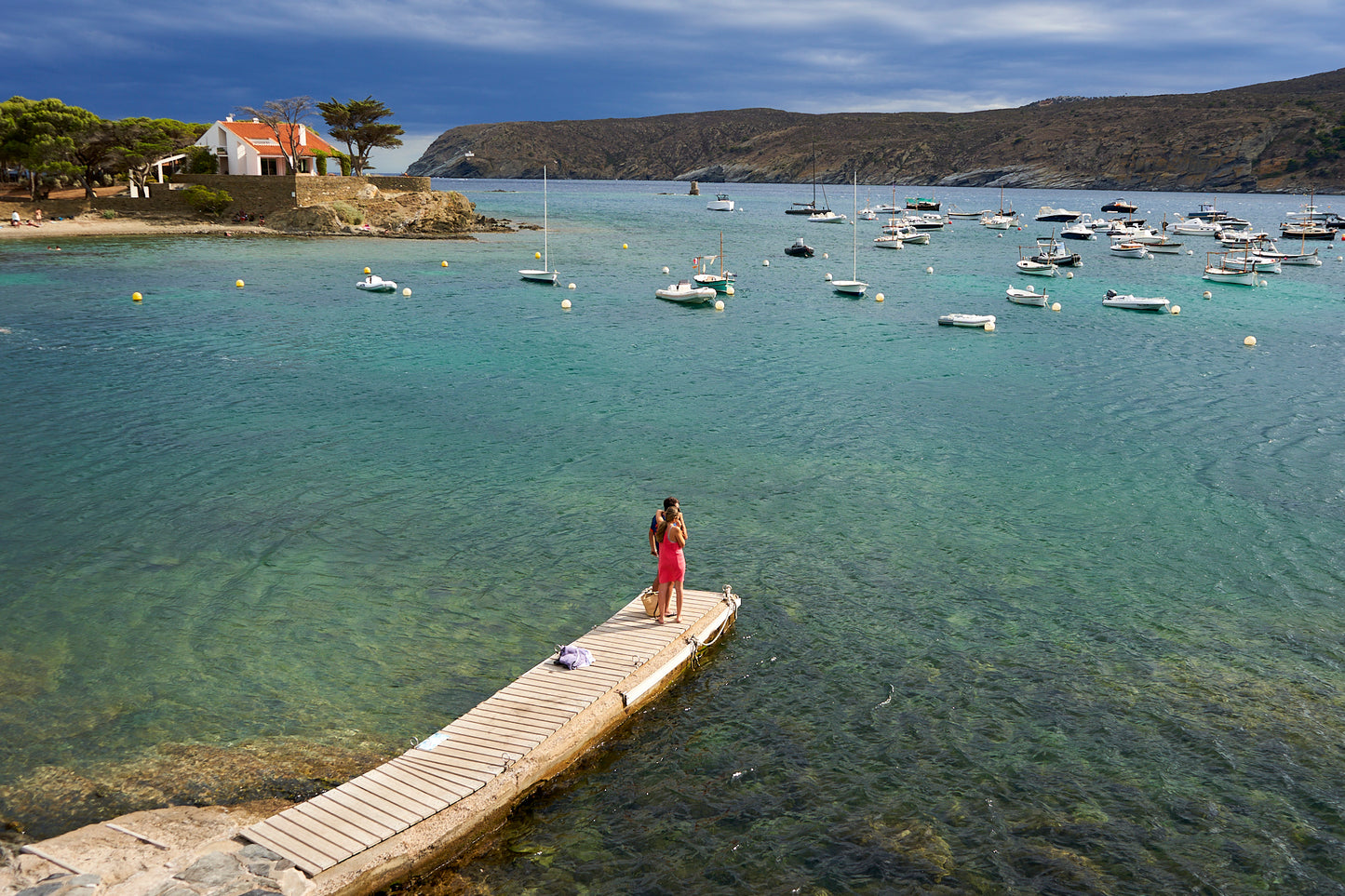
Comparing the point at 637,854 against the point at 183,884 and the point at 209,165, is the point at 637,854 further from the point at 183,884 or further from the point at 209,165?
the point at 209,165

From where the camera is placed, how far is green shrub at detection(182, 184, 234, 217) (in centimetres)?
8319

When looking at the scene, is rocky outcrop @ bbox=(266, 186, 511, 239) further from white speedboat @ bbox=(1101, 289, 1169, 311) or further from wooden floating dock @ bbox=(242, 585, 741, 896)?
wooden floating dock @ bbox=(242, 585, 741, 896)

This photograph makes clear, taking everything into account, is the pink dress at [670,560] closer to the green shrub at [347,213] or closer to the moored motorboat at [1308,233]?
the green shrub at [347,213]

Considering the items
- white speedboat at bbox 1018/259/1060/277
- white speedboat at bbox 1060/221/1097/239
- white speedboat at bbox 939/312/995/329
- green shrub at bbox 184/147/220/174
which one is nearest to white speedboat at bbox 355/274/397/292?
white speedboat at bbox 939/312/995/329

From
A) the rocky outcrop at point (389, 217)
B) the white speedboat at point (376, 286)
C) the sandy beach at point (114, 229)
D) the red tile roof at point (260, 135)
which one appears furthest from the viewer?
the red tile roof at point (260, 135)

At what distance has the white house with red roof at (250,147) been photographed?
85750 millimetres

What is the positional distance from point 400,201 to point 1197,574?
8477cm

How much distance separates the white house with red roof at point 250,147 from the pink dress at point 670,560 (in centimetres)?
8354

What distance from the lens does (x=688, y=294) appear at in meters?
50.7

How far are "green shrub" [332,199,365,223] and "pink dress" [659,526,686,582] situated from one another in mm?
78220

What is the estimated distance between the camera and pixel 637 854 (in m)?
10.1

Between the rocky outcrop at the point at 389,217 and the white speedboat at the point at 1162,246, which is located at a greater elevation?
the rocky outcrop at the point at 389,217

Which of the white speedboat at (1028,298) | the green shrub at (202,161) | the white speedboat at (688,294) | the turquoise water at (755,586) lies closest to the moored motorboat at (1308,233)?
the white speedboat at (1028,298)

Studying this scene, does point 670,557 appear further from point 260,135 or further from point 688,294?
point 260,135
